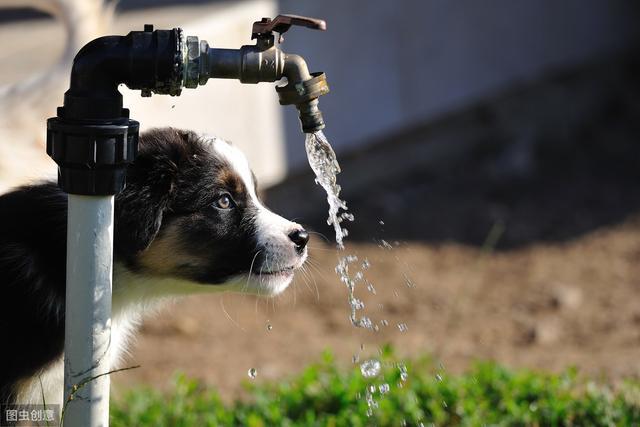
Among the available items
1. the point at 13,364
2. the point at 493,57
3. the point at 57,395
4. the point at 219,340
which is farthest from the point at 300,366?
the point at 493,57

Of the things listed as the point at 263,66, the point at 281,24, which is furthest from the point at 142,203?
the point at 281,24

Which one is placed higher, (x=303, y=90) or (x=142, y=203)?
(x=303, y=90)

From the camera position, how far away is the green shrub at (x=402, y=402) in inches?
146

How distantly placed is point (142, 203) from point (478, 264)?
144 inches

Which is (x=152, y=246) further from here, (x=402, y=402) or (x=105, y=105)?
(x=402, y=402)

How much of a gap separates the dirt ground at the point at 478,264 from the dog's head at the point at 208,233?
95cm

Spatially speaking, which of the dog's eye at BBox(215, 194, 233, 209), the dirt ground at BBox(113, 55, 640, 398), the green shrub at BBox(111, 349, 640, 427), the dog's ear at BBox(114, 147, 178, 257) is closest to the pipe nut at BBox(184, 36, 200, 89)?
the dog's ear at BBox(114, 147, 178, 257)

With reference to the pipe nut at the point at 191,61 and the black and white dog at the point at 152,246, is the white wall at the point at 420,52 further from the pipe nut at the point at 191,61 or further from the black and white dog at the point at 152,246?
the pipe nut at the point at 191,61

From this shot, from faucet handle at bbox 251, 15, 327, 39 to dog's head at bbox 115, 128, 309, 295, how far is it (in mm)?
798

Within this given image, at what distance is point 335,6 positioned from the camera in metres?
6.89

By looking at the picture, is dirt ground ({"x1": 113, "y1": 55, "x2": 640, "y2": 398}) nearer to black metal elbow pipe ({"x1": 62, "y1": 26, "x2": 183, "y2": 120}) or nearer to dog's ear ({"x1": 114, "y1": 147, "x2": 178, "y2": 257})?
dog's ear ({"x1": 114, "y1": 147, "x2": 178, "y2": 257})

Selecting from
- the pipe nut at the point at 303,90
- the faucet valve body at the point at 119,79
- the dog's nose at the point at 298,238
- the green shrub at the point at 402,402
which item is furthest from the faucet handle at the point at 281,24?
the green shrub at the point at 402,402

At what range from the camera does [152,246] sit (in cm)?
316

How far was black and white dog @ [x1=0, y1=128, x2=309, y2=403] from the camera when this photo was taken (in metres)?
3.02
